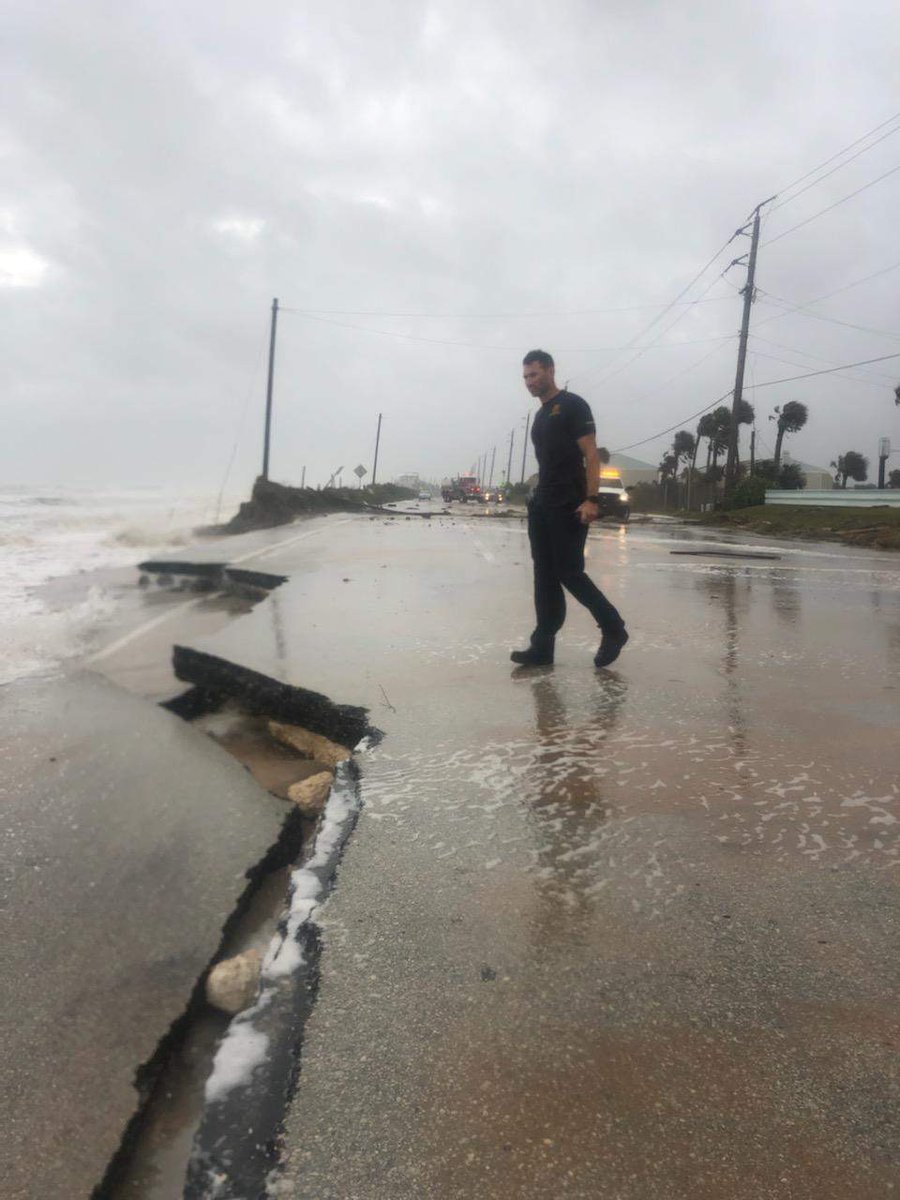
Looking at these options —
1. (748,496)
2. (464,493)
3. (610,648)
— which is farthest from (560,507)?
(464,493)

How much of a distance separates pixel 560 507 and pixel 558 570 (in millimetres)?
329

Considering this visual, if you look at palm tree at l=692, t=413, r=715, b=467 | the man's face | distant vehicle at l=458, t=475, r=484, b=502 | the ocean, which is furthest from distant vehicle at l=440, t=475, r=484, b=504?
the man's face

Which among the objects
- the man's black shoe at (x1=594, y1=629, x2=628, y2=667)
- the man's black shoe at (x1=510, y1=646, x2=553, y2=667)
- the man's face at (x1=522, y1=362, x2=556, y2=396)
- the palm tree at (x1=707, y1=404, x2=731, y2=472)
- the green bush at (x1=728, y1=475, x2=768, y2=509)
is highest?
the palm tree at (x1=707, y1=404, x2=731, y2=472)

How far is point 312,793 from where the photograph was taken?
3117 mm

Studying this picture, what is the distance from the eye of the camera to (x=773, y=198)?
30969 mm

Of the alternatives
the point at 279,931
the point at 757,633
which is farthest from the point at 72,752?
the point at 757,633

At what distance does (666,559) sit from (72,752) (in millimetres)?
9355

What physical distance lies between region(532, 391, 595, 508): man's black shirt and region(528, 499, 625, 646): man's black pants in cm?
7

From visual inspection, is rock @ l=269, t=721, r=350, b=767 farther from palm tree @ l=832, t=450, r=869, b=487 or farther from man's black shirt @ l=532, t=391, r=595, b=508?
palm tree @ l=832, t=450, r=869, b=487

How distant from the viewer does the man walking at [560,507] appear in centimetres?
441

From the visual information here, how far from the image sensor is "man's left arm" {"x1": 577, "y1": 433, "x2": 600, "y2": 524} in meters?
4.38

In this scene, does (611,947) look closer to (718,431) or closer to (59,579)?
(59,579)

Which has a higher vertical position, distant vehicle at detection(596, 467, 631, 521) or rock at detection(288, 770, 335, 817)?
distant vehicle at detection(596, 467, 631, 521)

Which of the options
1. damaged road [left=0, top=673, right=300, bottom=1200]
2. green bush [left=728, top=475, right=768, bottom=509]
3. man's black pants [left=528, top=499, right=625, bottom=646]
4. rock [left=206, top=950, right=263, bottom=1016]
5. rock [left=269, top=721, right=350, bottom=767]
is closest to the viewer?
damaged road [left=0, top=673, right=300, bottom=1200]
